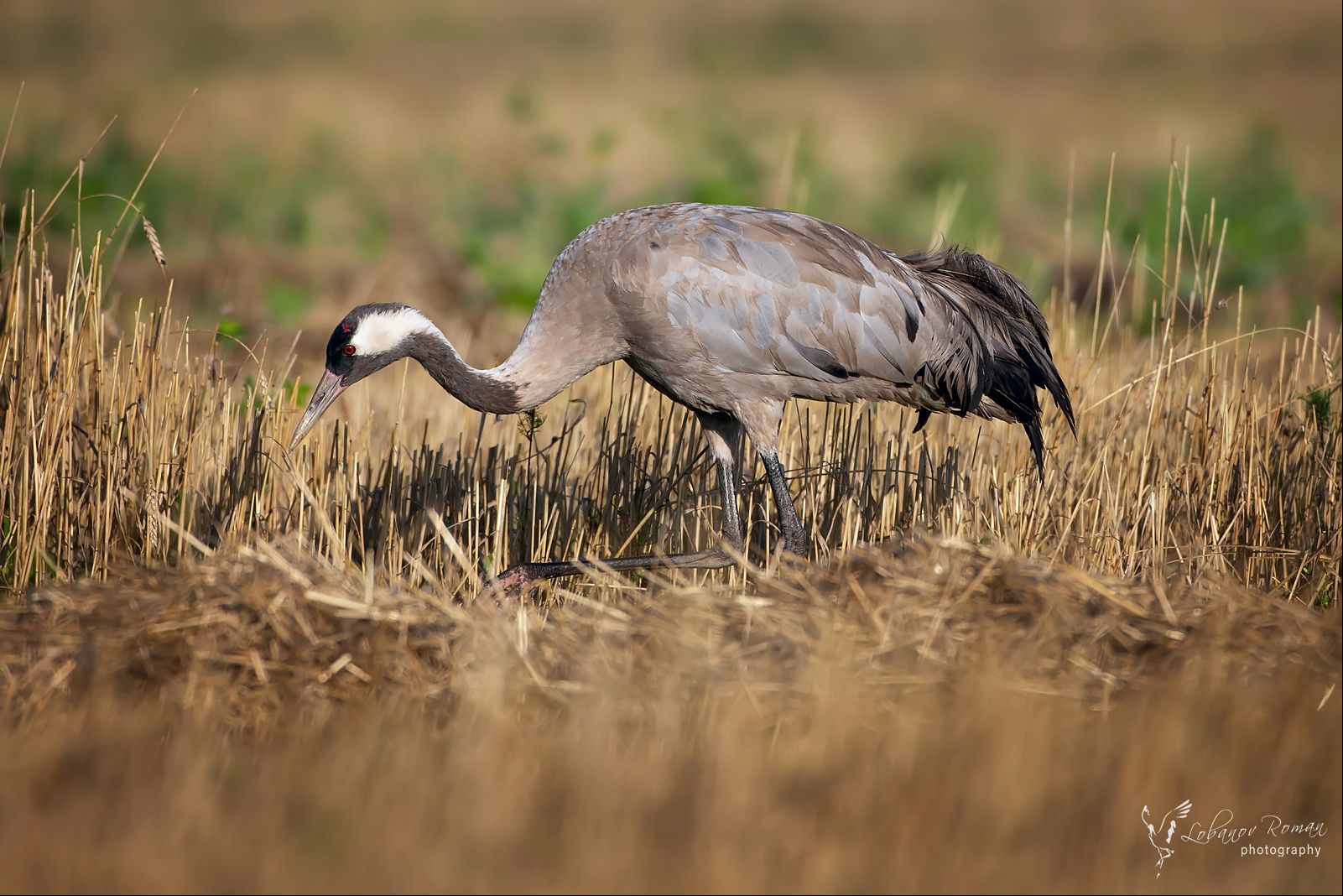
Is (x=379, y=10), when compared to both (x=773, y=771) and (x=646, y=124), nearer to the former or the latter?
(x=646, y=124)

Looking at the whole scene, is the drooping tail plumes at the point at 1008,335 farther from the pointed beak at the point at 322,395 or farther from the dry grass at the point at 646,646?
the pointed beak at the point at 322,395

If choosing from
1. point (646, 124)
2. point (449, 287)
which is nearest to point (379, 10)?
point (646, 124)

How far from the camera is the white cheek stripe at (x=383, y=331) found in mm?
4742

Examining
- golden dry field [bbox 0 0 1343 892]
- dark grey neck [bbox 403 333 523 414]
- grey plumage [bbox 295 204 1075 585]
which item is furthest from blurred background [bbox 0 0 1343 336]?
grey plumage [bbox 295 204 1075 585]

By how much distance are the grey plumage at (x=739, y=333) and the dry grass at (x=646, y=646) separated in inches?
18.3

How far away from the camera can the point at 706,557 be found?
5004mm

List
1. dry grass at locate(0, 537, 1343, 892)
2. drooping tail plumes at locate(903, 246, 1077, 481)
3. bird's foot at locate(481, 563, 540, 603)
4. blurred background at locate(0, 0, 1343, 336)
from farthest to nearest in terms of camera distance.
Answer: blurred background at locate(0, 0, 1343, 336) → drooping tail plumes at locate(903, 246, 1077, 481) → bird's foot at locate(481, 563, 540, 603) → dry grass at locate(0, 537, 1343, 892)

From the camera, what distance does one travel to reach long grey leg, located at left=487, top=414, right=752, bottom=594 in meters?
Result: 4.78

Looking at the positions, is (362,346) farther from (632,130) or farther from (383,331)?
(632,130)

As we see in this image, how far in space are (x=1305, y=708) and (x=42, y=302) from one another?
417 centimetres

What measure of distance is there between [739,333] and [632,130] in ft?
40.5

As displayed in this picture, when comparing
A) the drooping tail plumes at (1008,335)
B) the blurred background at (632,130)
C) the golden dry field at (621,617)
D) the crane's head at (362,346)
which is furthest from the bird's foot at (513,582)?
the drooping tail plumes at (1008,335)
